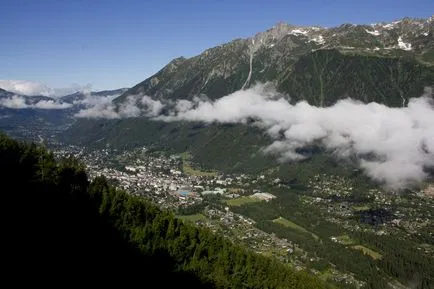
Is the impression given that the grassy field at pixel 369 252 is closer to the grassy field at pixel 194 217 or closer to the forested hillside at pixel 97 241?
the grassy field at pixel 194 217

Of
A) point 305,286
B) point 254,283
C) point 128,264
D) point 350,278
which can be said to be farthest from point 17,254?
point 350,278

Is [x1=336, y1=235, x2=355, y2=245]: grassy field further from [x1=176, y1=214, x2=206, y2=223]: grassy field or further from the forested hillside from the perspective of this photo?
the forested hillside

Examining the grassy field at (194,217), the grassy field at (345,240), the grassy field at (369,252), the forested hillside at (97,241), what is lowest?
the grassy field at (369,252)

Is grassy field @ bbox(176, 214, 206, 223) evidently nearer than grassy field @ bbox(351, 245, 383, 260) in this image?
No

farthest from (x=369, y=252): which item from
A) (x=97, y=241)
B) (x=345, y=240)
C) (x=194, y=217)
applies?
(x=97, y=241)

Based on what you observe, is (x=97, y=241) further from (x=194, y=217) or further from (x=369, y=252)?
(x=369, y=252)

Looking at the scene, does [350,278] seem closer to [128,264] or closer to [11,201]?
[128,264]

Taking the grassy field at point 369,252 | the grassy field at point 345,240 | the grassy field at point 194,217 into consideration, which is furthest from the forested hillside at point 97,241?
the grassy field at point 194,217

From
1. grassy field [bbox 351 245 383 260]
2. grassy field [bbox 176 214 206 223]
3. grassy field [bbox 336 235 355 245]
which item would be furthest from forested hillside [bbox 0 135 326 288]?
grassy field [bbox 176 214 206 223]

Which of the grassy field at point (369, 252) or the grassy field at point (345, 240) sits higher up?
the grassy field at point (345, 240)
